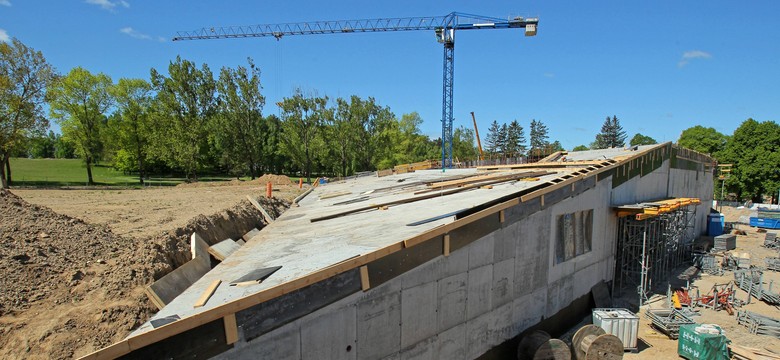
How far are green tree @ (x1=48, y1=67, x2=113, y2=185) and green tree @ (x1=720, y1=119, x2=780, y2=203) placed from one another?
2994 inches

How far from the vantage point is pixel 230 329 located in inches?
192

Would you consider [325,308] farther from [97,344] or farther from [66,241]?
[66,241]

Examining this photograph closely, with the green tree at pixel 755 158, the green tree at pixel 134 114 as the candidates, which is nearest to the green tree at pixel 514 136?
the green tree at pixel 755 158

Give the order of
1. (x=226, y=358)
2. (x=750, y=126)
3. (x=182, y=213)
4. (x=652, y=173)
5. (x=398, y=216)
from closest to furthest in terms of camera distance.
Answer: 1. (x=226, y=358)
2. (x=398, y=216)
3. (x=182, y=213)
4. (x=652, y=173)
5. (x=750, y=126)

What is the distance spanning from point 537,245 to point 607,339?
2.75 metres

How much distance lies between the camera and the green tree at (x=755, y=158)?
48.8m

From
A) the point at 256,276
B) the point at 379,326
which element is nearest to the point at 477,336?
the point at 379,326

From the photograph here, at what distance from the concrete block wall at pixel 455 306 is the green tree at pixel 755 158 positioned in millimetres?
53260

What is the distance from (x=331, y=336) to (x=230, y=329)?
1803 mm

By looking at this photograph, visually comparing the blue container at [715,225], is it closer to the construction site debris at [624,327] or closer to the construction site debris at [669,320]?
the construction site debris at [669,320]

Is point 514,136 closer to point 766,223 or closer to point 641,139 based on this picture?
point 641,139

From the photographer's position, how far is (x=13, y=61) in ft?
97.9

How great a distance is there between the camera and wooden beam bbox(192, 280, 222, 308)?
533 centimetres

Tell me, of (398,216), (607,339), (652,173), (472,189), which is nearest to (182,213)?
(398,216)
